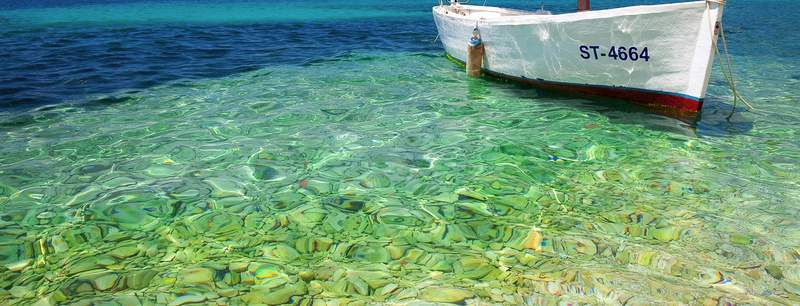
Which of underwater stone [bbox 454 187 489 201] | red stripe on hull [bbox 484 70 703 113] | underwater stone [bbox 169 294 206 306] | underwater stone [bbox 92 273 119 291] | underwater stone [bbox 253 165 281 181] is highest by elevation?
red stripe on hull [bbox 484 70 703 113]

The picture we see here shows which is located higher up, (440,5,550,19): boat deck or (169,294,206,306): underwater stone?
(440,5,550,19): boat deck

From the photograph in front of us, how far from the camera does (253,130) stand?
20.4 feet

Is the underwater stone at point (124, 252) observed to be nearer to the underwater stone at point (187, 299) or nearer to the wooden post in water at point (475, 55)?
the underwater stone at point (187, 299)

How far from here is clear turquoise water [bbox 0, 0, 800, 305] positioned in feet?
9.87

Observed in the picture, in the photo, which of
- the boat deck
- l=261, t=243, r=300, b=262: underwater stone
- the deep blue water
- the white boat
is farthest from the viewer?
the boat deck

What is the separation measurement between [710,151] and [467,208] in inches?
129

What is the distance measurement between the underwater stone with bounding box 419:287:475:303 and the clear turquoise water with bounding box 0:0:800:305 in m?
0.02

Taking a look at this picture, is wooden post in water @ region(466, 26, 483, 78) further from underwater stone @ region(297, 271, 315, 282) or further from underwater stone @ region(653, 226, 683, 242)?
underwater stone @ region(297, 271, 315, 282)

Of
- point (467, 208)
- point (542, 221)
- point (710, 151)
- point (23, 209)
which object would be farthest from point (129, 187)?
point (710, 151)

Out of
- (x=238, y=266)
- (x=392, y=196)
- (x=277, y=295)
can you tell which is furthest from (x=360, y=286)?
(x=392, y=196)

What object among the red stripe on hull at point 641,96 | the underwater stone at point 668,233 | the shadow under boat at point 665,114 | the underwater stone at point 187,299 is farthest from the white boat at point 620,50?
the underwater stone at point 187,299

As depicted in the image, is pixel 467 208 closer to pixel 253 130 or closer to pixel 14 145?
pixel 253 130

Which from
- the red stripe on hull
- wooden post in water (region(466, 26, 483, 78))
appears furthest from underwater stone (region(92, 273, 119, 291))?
wooden post in water (region(466, 26, 483, 78))

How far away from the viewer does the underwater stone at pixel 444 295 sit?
2827 millimetres
